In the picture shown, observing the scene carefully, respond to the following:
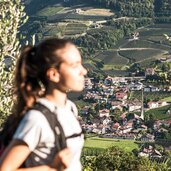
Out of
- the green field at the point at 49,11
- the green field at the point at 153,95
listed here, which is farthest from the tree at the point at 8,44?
the green field at the point at 49,11

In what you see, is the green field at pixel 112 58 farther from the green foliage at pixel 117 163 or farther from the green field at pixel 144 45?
the green foliage at pixel 117 163

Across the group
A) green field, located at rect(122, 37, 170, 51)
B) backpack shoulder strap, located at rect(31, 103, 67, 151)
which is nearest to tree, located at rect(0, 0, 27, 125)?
backpack shoulder strap, located at rect(31, 103, 67, 151)

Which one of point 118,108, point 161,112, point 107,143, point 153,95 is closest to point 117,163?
point 107,143

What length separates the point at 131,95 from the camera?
328 feet

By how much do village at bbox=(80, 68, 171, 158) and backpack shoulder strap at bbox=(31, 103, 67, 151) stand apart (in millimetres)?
59850

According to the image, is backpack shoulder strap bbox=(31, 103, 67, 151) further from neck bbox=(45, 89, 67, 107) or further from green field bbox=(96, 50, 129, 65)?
green field bbox=(96, 50, 129, 65)

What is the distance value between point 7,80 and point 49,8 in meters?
166

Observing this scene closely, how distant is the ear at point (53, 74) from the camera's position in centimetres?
332

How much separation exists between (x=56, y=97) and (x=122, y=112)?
288ft

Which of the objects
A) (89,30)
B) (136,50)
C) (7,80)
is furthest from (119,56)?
(7,80)

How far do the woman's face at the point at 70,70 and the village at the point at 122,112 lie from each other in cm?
5970

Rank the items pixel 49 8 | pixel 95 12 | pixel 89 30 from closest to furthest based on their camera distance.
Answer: pixel 89 30
pixel 95 12
pixel 49 8

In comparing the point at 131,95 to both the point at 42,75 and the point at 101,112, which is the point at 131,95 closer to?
the point at 101,112

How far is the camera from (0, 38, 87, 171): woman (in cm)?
314
